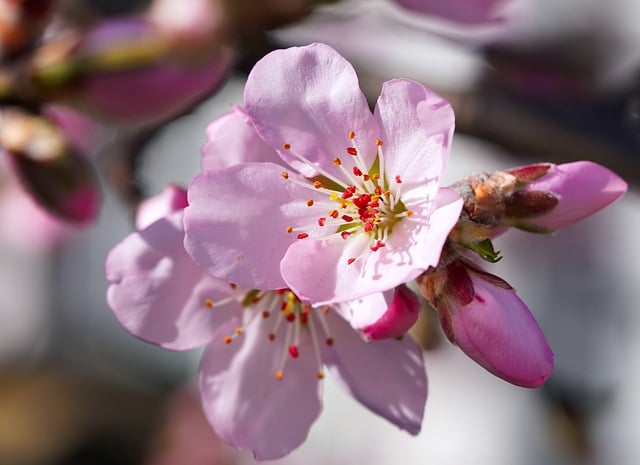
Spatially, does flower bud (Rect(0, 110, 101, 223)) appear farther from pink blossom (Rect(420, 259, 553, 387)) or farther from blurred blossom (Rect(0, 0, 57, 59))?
pink blossom (Rect(420, 259, 553, 387))

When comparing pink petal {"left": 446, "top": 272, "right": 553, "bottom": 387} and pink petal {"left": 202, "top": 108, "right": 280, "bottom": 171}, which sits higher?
pink petal {"left": 202, "top": 108, "right": 280, "bottom": 171}

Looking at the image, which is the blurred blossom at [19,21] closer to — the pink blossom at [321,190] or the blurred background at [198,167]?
the blurred background at [198,167]

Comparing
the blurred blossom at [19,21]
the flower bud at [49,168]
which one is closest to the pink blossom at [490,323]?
the flower bud at [49,168]

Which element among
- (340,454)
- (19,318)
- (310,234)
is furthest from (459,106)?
(19,318)

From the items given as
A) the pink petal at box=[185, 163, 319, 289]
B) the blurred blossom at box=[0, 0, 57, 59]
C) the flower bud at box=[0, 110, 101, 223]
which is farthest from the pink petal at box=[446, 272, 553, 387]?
the blurred blossom at box=[0, 0, 57, 59]

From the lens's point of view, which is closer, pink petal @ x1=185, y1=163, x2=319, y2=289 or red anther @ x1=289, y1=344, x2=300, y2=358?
pink petal @ x1=185, y1=163, x2=319, y2=289

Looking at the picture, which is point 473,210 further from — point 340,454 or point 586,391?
point 340,454

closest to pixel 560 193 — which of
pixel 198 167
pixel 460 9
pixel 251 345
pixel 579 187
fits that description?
pixel 579 187
